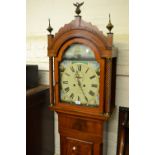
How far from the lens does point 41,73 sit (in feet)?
6.12

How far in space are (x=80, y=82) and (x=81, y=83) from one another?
1 centimetres

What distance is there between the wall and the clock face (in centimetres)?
33

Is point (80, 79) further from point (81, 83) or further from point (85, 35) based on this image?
point (85, 35)

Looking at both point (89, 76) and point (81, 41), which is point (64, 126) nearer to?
point (89, 76)

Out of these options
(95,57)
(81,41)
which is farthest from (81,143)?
(81,41)

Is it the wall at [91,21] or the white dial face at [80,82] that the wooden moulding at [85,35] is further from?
the wall at [91,21]

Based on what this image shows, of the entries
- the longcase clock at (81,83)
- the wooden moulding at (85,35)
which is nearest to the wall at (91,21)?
the longcase clock at (81,83)

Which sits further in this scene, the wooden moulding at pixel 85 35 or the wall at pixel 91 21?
the wall at pixel 91 21

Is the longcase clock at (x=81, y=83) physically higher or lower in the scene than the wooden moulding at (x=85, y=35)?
lower

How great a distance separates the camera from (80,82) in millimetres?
1324

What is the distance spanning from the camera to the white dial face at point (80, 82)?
1.28 metres

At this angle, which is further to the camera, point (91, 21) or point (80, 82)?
point (91, 21)

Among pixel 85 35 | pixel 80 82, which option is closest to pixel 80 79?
pixel 80 82
